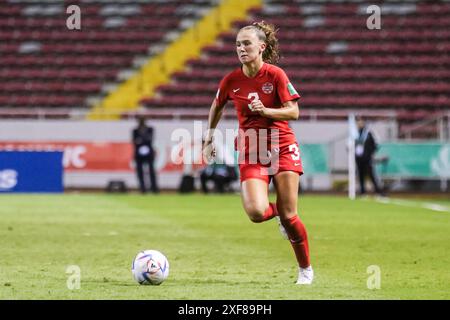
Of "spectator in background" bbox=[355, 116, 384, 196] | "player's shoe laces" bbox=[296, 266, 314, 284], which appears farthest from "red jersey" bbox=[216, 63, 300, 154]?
"spectator in background" bbox=[355, 116, 384, 196]

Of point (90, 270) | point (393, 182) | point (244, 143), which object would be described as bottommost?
point (393, 182)

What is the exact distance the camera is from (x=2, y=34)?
122 ft

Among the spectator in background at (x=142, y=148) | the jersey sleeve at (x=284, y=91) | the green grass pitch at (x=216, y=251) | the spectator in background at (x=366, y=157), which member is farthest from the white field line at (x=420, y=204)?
the jersey sleeve at (x=284, y=91)

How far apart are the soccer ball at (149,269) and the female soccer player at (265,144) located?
0.85 meters

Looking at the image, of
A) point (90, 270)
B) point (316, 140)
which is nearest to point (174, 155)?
point (316, 140)

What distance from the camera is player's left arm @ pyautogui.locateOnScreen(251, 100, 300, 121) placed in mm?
8289

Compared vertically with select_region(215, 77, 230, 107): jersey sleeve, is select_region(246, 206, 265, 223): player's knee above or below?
below

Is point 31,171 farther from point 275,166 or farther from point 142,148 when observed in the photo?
point 275,166

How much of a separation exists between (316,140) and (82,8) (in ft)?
40.3

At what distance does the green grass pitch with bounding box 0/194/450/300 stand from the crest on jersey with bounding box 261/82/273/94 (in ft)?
5.21

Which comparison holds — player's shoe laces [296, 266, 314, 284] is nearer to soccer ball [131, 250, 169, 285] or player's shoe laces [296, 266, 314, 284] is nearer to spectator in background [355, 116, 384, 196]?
soccer ball [131, 250, 169, 285]
